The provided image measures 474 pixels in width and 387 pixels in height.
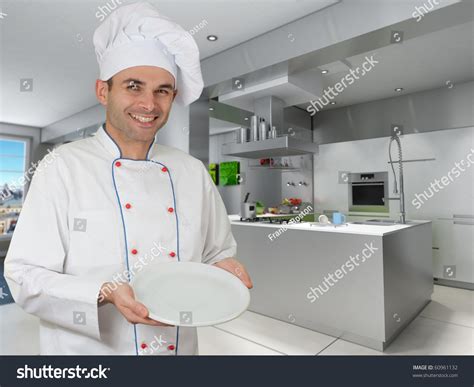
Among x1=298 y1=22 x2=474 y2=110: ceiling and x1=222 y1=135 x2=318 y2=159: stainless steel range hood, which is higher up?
x1=298 y1=22 x2=474 y2=110: ceiling

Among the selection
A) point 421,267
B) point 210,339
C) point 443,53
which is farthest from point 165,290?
point 443,53

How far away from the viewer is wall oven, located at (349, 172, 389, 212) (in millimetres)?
4242

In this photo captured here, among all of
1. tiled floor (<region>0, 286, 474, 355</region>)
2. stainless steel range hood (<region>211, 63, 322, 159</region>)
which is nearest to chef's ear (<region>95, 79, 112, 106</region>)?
tiled floor (<region>0, 286, 474, 355</region>)

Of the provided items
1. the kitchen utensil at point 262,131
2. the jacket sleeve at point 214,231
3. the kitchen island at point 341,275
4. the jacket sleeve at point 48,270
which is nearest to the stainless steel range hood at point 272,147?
the kitchen utensil at point 262,131

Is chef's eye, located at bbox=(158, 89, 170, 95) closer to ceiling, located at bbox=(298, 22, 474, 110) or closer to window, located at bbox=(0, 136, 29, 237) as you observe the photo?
ceiling, located at bbox=(298, 22, 474, 110)

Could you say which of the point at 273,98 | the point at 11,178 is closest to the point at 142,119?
the point at 273,98

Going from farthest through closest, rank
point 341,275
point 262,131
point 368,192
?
1. point 368,192
2. point 262,131
3. point 341,275

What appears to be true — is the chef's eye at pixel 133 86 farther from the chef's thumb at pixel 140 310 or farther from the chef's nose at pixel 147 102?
the chef's thumb at pixel 140 310

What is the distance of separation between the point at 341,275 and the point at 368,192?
2.37 meters

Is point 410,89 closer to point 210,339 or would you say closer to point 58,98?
point 210,339

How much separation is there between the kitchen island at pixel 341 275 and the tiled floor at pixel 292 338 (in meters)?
0.09

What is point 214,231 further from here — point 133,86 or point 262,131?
point 262,131

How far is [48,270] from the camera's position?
0.74 meters
